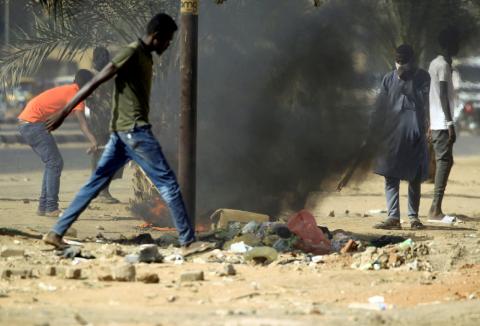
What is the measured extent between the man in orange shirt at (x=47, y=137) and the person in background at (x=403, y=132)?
300 cm

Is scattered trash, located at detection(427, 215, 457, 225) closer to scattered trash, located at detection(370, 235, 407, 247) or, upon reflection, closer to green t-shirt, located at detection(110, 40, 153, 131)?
scattered trash, located at detection(370, 235, 407, 247)

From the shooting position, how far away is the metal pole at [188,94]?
10.3 metres

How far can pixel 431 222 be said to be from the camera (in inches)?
507

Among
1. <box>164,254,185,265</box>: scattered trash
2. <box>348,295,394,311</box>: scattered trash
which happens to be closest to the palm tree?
<box>164,254,185,265</box>: scattered trash

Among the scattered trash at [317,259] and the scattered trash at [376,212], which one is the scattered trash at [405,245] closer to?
the scattered trash at [317,259]

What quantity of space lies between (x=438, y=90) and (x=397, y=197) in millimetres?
1352

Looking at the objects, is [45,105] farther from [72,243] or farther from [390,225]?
[390,225]

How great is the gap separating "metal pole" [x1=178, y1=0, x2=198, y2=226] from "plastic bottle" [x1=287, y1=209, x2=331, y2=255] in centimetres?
92

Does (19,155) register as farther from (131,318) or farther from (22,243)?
(131,318)

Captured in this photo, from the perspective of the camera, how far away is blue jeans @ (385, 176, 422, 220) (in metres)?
12.1

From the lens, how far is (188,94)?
10.4 metres

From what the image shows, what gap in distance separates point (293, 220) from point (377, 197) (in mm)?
6009

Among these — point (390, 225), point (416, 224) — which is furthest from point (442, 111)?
point (390, 225)

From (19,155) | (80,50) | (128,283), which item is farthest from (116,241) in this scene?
(19,155)
